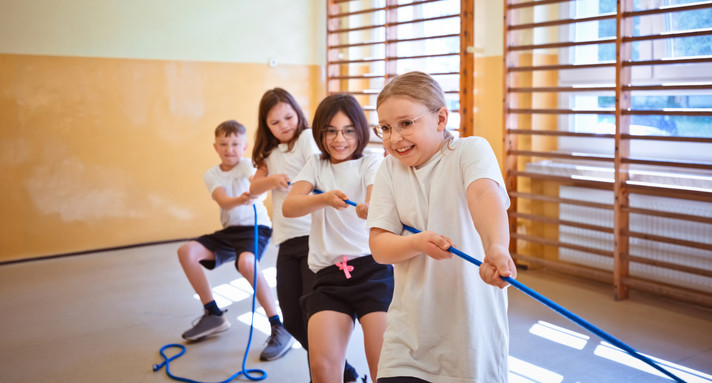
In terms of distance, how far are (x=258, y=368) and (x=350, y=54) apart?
149 inches

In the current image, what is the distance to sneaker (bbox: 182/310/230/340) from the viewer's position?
3234 millimetres

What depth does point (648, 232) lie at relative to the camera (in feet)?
12.3

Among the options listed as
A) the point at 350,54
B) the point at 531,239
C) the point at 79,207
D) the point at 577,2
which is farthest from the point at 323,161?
the point at 350,54

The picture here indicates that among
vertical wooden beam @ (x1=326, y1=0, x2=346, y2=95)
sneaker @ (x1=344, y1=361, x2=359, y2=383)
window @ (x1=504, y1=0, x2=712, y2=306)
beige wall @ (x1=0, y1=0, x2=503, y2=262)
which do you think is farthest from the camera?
vertical wooden beam @ (x1=326, y1=0, x2=346, y2=95)

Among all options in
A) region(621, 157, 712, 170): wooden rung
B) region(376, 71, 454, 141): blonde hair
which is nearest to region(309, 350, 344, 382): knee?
region(376, 71, 454, 141): blonde hair

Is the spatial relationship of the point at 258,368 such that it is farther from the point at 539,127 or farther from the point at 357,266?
the point at 539,127

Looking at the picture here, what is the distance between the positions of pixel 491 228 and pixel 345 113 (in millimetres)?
990

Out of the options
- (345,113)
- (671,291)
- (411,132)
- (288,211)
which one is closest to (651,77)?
(671,291)

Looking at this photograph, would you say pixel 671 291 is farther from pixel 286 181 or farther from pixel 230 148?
pixel 230 148

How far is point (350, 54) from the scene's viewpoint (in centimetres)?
606

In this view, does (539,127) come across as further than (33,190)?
No

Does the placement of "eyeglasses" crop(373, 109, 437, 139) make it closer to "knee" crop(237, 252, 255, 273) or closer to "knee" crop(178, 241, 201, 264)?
"knee" crop(237, 252, 255, 273)

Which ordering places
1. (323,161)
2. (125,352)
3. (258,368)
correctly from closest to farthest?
(323,161)
(258,368)
(125,352)

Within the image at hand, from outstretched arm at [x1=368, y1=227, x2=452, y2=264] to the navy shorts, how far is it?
68.6 inches
